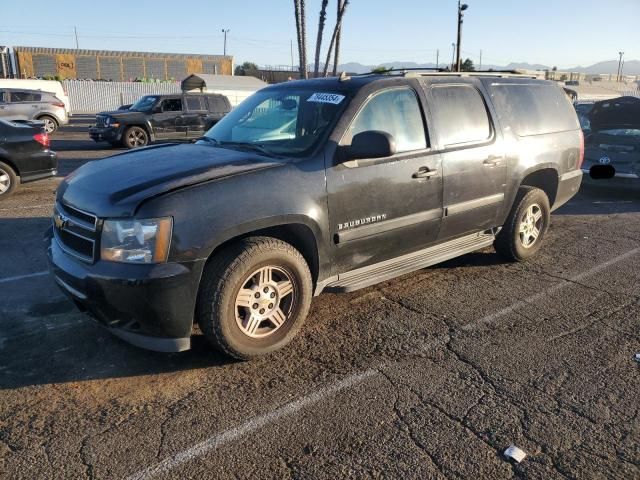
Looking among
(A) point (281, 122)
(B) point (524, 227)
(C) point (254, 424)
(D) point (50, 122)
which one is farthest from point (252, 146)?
(D) point (50, 122)

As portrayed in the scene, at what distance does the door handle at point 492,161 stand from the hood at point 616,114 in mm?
6583

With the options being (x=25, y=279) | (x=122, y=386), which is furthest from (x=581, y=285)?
(x=25, y=279)

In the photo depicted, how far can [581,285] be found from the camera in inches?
202

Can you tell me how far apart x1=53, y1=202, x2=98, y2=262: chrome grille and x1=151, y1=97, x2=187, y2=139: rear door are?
13554mm

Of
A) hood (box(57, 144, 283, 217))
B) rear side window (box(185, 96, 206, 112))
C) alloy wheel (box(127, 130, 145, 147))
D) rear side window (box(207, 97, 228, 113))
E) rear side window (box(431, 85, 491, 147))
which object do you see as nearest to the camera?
hood (box(57, 144, 283, 217))

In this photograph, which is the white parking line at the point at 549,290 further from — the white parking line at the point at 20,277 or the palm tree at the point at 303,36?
the palm tree at the point at 303,36

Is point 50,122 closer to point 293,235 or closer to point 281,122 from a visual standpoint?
point 281,122

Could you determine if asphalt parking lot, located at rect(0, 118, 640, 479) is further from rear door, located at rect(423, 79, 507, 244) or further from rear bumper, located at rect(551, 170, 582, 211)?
rear bumper, located at rect(551, 170, 582, 211)

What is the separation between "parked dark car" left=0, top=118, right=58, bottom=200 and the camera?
8.84 metres

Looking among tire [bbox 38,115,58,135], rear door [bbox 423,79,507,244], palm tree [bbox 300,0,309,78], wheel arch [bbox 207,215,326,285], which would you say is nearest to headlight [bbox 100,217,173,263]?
wheel arch [bbox 207,215,326,285]

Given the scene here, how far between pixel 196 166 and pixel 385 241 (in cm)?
156

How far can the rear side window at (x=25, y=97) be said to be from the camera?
2022 cm

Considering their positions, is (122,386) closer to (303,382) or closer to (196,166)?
(303,382)

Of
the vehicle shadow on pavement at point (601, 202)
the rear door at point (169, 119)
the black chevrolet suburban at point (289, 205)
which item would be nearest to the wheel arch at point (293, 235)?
the black chevrolet suburban at point (289, 205)
